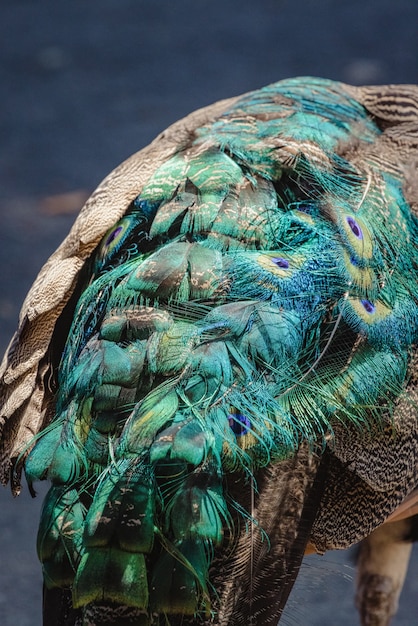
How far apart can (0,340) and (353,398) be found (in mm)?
2825

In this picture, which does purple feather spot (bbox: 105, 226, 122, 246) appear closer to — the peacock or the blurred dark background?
the peacock

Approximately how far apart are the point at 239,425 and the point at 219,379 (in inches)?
3.8

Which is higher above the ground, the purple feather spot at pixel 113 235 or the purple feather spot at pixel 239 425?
the purple feather spot at pixel 113 235

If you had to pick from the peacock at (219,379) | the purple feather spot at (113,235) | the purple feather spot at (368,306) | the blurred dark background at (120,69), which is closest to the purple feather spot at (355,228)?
the peacock at (219,379)

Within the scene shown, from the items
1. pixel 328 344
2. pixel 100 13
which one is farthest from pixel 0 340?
pixel 100 13

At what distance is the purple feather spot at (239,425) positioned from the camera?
2045 millimetres

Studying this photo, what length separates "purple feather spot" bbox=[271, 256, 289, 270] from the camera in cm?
227

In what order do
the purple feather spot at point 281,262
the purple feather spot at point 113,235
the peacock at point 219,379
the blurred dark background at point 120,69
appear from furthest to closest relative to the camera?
1. the blurred dark background at point 120,69
2. the purple feather spot at point 113,235
3. the purple feather spot at point 281,262
4. the peacock at point 219,379

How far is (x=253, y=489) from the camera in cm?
210

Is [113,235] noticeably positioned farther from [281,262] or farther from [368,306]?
[368,306]

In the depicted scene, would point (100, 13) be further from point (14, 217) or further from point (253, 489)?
point (253, 489)

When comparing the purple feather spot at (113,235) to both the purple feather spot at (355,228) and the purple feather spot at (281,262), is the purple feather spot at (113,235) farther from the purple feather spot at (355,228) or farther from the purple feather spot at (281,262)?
the purple feather spot at (355,228)

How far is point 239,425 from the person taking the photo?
2051 millimetres

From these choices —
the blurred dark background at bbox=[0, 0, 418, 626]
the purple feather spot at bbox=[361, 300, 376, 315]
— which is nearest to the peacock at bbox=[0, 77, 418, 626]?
the purple feather spot at bbox=[361, 300, 376, 315]
